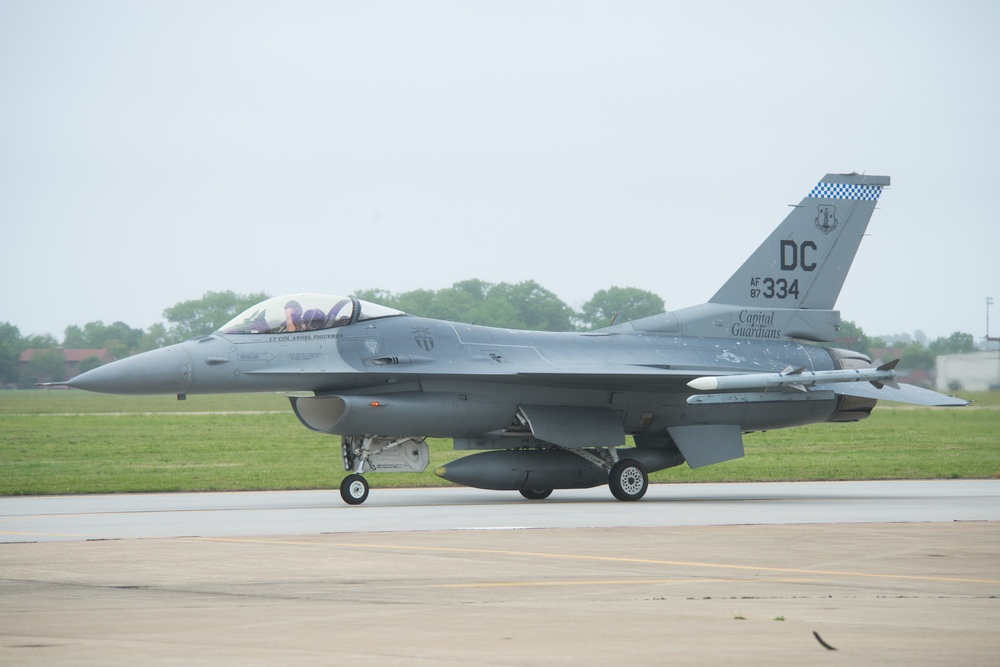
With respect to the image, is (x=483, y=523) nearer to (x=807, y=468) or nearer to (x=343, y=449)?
(x=343, y=449)

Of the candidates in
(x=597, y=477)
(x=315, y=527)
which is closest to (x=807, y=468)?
(x=597, y=477)

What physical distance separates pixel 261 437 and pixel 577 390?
1958 centimetres

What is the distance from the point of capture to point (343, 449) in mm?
18641

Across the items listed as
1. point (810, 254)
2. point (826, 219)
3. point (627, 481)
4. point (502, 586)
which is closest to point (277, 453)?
point (627, 481)

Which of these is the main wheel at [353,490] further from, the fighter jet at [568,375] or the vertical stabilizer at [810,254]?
the vertical stabilizer at [810,254]

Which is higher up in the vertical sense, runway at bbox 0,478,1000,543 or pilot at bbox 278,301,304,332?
pilot at bbox 278,301,304,332

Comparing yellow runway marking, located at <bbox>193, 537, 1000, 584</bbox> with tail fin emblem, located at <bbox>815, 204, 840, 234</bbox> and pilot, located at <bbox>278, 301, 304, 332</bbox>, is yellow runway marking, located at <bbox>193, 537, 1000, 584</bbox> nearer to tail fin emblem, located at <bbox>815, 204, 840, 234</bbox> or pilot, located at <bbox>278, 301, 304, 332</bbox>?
pilot, located at <bbox>278, 301, 304, 332</bbox>

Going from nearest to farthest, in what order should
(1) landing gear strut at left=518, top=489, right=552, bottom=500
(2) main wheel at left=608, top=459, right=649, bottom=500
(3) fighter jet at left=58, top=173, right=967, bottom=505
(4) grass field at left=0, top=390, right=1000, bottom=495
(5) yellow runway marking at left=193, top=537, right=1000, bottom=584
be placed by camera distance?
(5) yellow runway marking at left=193, top=537, right=1000, bottom=584, (3) fighter jet at left=58, top=173, right=967, bottom=505, (2) main wheel at left=608, top=459, right=649, bottom=500, (1) landing gear strut at left=518, top=489, right=552, bottom=500, (4) grass field at left=0, top=390, right=1000, bottom=495

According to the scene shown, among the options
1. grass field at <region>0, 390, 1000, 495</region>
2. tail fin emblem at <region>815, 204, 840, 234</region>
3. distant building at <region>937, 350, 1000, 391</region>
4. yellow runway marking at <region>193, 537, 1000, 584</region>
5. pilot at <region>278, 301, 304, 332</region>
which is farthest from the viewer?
distant building at <region>937, 350, 1000, 391</region>

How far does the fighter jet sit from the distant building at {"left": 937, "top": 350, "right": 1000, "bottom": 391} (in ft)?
12.7

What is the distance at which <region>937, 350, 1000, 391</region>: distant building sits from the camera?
82.1ft

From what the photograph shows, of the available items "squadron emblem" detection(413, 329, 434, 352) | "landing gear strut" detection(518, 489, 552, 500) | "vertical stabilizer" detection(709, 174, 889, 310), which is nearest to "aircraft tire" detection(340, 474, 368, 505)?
"squadron emblem" detection(413, 329, 434, 352)

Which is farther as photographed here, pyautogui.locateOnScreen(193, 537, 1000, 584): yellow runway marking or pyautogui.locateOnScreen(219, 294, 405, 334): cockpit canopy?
pyautogui.locateOnScreen(219, 294, 405, 334): cockpit canopy

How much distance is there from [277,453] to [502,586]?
22.5 meters
